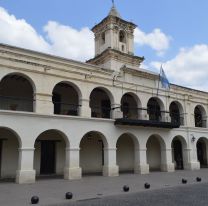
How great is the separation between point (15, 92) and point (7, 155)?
4.63m

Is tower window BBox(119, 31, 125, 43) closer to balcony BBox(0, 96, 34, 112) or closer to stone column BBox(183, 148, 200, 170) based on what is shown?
balcony BBox(0, 96, 34, 112)

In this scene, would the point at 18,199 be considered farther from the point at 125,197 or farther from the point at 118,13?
the point at 118,13

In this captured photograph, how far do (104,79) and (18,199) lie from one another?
39.2 ft

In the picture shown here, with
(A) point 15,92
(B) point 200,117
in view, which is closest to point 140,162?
(A) point 15,92

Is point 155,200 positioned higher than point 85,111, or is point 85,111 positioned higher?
point 85,111

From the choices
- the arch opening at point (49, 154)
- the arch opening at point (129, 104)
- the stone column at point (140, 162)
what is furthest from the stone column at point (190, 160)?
the arch opening at point (49, 154)

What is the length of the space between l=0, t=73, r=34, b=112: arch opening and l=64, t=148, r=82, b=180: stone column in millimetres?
4504

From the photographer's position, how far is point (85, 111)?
19.1 metres

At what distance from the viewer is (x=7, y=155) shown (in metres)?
18.3

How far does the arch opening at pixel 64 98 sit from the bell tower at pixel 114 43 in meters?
4.87

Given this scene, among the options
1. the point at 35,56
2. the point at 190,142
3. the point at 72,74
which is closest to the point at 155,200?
the point at 72,74

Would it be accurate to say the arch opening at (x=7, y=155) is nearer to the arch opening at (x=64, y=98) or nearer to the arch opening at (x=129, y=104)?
the arch opening at (x=64, y=98)

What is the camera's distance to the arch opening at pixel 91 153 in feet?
71.5

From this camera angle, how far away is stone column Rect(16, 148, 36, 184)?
51.3 ft
